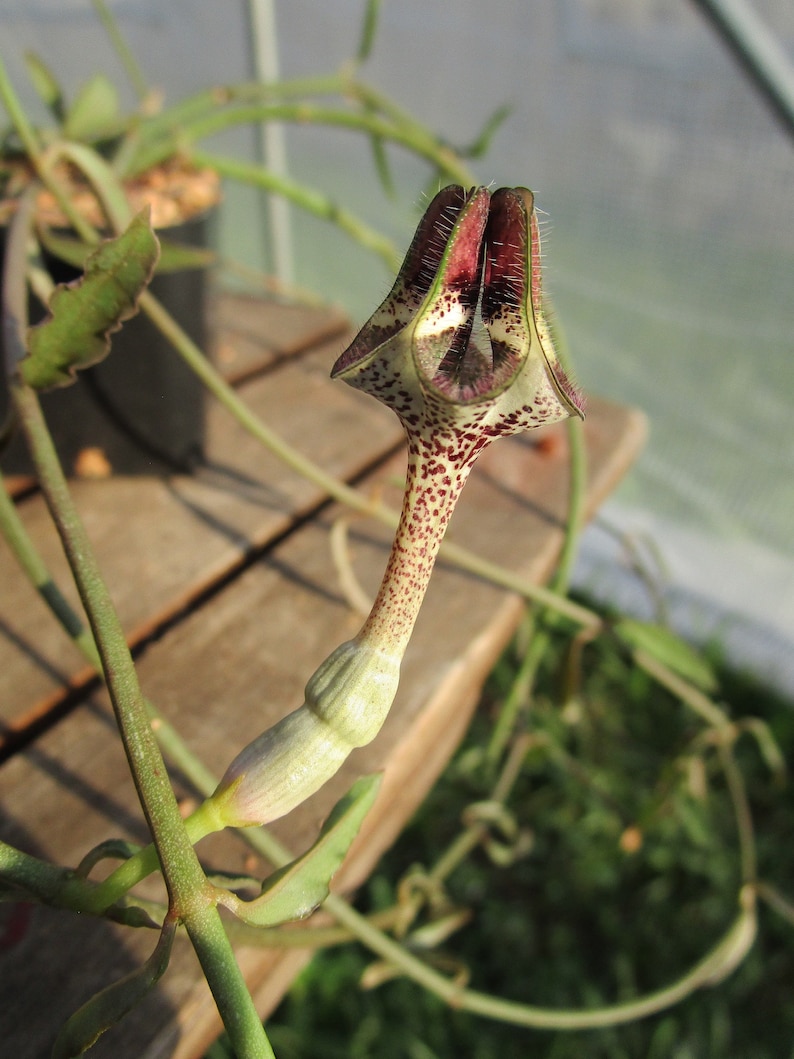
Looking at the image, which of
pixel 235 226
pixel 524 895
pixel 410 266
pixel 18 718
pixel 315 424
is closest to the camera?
pixel 410 266

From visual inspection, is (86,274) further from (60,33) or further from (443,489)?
(60,33)

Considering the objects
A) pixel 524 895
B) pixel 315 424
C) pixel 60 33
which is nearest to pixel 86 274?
pixel 315 424

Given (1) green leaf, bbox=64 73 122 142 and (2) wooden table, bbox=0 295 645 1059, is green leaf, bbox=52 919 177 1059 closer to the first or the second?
(2) wooden table, bbox=0 295 645 1059

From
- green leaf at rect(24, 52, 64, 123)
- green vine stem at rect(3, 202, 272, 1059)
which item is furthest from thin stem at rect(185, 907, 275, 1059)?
green leaf at rect(24, 52, 64, 123)

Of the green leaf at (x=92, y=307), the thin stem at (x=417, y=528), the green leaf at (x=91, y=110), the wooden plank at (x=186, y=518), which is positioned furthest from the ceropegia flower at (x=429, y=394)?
the green leaf at (x=91, y=110)

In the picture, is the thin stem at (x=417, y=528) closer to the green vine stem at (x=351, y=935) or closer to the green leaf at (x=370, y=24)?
the green vine stem at (x=351, y=935)
